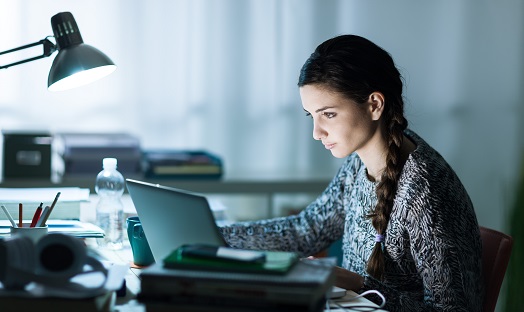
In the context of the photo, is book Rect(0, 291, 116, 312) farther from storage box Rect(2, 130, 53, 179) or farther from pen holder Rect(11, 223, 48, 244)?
storage box Rect(2, 130, 53, 179)

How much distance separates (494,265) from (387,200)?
0.28m

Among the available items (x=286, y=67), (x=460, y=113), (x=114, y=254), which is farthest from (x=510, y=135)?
(x=114, y=254)

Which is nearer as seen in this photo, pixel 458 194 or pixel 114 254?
pixel 458 194

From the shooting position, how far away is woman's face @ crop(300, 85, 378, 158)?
6.08 ft

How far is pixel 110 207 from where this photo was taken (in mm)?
2086

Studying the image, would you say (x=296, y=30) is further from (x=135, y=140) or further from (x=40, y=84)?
(x=40, y=84)

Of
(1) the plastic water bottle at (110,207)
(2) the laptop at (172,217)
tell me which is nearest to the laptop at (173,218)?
(2) the laptop at (172,217)

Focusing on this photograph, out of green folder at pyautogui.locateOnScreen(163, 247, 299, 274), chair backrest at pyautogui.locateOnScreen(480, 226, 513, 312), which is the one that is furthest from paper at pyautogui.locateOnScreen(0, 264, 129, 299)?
chair backrest at pyautogui.locateOnScreen(480, 226, 513, 312)

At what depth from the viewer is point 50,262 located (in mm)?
1329

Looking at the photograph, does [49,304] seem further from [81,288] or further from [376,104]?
[376,104]

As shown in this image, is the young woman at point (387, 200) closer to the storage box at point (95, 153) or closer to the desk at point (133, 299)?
the desk at point (133, 299)

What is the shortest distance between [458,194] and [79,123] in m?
1.75

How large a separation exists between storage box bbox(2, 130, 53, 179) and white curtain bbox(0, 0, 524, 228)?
0.69 feet

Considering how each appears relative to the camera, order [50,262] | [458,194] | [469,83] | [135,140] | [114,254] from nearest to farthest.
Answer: [50,262] < [458,194] < [114,254] < [135,140] < [469,83]
